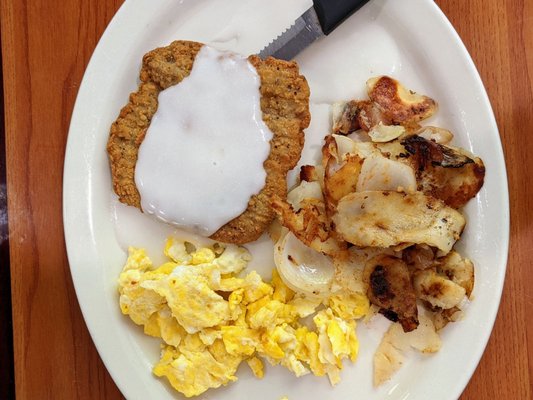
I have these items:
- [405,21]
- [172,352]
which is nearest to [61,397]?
[172,352]

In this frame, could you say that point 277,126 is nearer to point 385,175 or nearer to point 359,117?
point 359,117

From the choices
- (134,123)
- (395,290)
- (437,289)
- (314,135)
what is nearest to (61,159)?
(134,123)

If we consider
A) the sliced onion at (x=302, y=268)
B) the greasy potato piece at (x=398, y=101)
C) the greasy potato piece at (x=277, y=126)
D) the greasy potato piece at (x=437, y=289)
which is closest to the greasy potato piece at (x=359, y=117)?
the greasy potato piece at (x=398, y=101)

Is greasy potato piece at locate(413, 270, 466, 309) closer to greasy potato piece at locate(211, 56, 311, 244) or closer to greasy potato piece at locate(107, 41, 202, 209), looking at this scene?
greasy potato piece at locate(211, 56, 311, 244)

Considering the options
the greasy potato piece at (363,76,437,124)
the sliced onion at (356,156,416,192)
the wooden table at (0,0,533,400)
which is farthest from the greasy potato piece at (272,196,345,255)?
the wooden table at (0,0,533,400)

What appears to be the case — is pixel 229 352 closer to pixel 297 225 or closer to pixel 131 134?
pixel 297 225

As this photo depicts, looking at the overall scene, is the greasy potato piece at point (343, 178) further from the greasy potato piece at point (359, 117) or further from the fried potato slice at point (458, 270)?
the fried potato slice at point (458, 270)

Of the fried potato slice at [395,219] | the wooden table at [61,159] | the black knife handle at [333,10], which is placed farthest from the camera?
the wooden table at [61,159]

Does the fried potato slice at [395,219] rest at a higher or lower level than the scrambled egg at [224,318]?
higher
